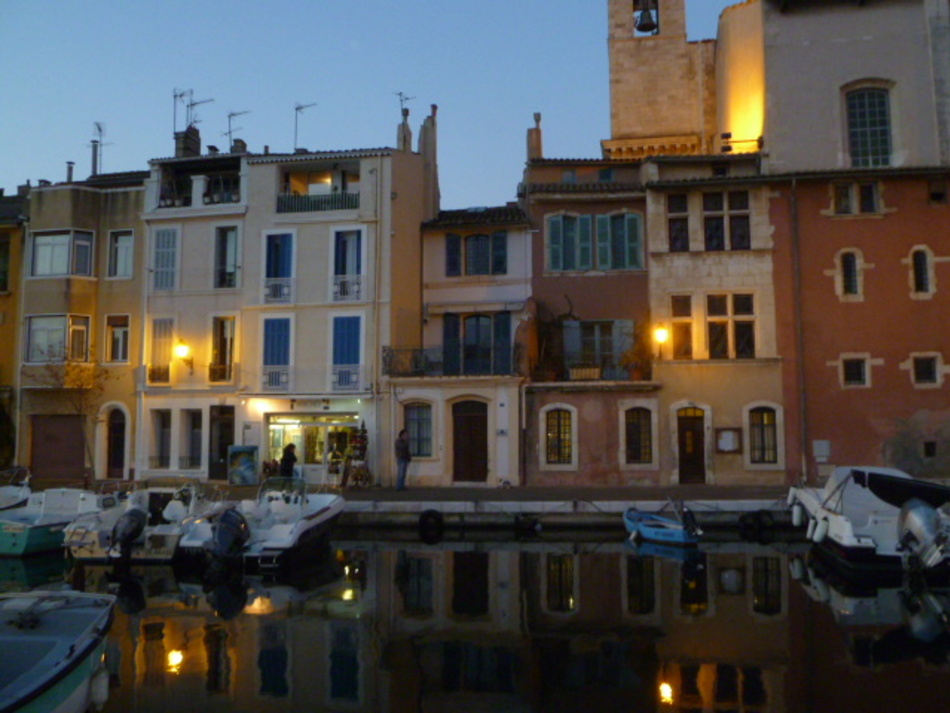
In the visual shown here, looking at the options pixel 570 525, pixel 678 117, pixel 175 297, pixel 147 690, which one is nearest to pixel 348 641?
pixel 147 690

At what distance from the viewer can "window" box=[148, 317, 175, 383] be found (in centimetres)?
3012

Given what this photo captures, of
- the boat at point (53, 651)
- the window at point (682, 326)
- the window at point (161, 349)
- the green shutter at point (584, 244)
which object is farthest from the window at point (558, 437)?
the boat at point (53, 651)

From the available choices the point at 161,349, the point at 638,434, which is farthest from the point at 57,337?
the point at 638,434

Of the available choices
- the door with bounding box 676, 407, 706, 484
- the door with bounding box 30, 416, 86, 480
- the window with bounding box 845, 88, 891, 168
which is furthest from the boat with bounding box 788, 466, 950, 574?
the door with bounding box 30, 416, 86, 480

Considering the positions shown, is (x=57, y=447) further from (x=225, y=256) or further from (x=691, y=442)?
(x=691, y=442)

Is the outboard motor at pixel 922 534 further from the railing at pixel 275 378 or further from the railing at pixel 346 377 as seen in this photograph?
the railing at pixel 275 378

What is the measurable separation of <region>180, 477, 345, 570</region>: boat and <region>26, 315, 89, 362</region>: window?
13394mm

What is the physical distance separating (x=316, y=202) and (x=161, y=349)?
303 inches

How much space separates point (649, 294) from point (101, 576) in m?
18.6

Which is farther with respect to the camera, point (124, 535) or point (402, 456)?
point (402, 456)

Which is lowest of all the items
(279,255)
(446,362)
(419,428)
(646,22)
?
(419,428)

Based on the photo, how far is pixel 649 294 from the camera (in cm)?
2858

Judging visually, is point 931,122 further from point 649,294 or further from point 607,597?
point 607,597

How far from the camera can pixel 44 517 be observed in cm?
2144
